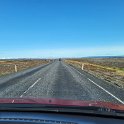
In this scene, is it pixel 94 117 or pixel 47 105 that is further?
pixel 47 105

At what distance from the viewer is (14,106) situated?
480cm

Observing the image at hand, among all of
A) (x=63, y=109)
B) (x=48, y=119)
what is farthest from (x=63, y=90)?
(x=48, y=119)

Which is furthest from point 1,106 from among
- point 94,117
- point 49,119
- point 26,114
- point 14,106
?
point 94,117

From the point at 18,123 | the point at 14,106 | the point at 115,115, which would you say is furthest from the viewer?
the point at 14,106

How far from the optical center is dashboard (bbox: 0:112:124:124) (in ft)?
13.9

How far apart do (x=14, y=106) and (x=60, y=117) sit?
77 centimetres

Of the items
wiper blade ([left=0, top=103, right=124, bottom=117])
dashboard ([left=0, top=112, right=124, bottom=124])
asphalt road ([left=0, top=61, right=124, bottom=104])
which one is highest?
wiper blade ([left=0, top=103, right=124, bottom=117])

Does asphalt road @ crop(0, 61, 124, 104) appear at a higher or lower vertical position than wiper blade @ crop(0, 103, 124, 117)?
lower

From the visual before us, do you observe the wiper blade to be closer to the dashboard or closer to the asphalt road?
the dashboard

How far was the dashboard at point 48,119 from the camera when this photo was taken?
424 centimetres

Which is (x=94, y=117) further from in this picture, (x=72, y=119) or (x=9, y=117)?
(x=9, y=117)

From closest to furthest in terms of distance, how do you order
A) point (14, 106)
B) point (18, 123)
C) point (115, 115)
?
point (18, 123), point (115, 115), point (14, 106)

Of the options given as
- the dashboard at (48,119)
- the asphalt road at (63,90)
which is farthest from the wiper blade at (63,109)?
the asphalt road at (63,90)

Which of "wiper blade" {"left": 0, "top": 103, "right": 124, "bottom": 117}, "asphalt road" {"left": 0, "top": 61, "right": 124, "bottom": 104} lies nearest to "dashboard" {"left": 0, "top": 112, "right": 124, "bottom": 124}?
"wiper blade" {"left": 0, "top": 103, "right": 124, "bottom": 117}
